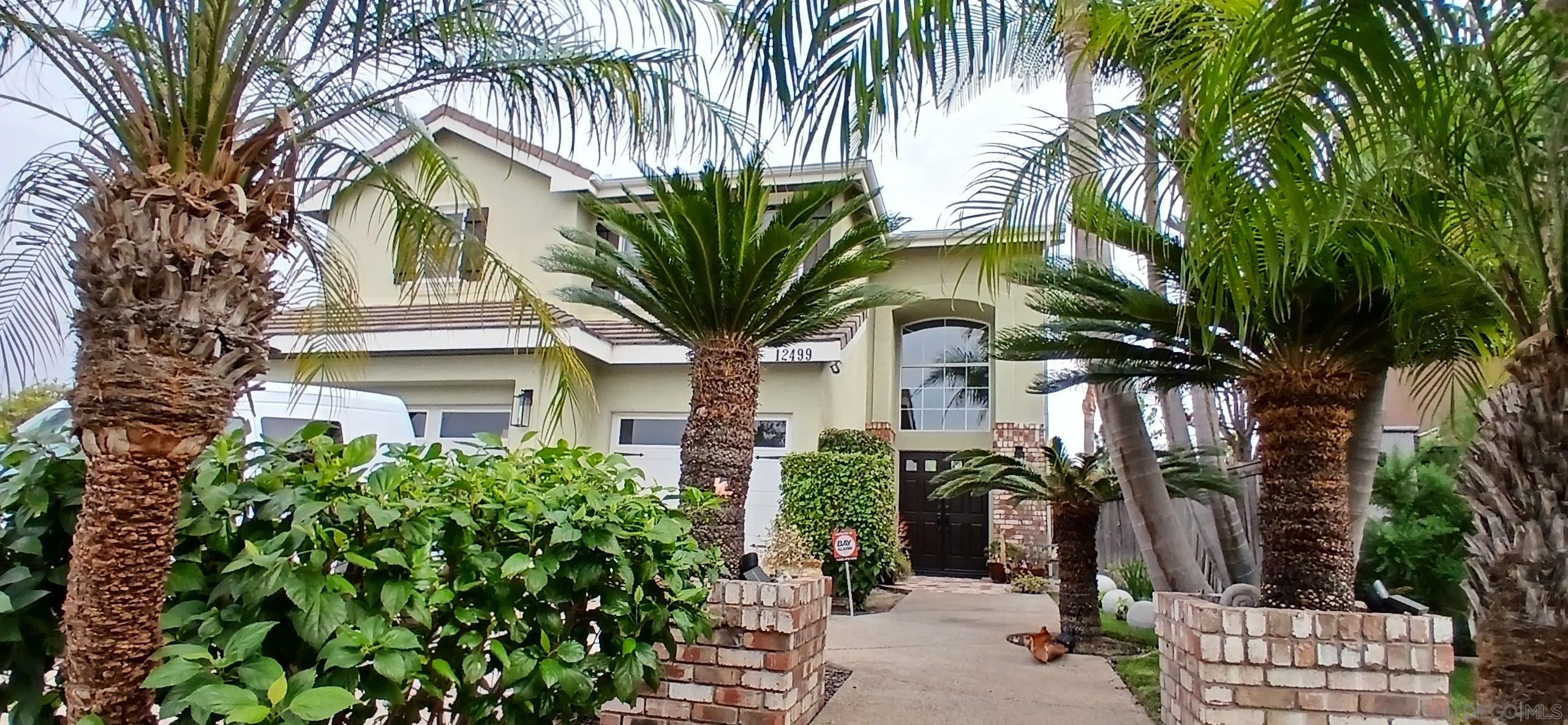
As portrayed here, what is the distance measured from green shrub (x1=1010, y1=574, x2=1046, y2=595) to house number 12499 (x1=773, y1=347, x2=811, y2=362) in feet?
16.9

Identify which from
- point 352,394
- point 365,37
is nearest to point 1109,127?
point 365,37

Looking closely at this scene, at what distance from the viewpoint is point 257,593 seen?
2.30 meters

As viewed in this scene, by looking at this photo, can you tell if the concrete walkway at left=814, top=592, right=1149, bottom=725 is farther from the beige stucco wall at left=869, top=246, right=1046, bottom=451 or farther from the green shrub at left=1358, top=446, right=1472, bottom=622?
the beige stucco wall at left=869, top=246, right=1046, bottom=451

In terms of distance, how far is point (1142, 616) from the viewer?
30.9 ft

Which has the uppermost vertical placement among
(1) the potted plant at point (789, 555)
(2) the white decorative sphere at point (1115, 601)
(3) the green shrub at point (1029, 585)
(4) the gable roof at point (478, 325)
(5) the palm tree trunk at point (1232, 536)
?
(4) the gable roof at point (478, 325)

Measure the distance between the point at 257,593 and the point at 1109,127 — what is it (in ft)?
15.8

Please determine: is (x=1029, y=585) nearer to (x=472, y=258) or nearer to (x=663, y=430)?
(x=663, y=430)

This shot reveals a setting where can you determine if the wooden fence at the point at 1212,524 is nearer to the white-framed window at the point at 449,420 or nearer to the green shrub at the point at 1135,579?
the green shrub at the point at 1135,579

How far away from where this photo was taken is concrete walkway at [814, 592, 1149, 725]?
17.5ft

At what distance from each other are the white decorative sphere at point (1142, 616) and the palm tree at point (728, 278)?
5.44 meters

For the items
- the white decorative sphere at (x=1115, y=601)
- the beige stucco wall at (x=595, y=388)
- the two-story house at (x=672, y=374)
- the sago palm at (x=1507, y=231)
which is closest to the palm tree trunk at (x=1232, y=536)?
the white decorative sphere at (x=1115, y=601)

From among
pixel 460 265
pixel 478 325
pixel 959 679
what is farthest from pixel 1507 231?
pixel 478 325

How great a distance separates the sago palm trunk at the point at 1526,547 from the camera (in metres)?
3.02

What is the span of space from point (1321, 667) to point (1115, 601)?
725 cm
